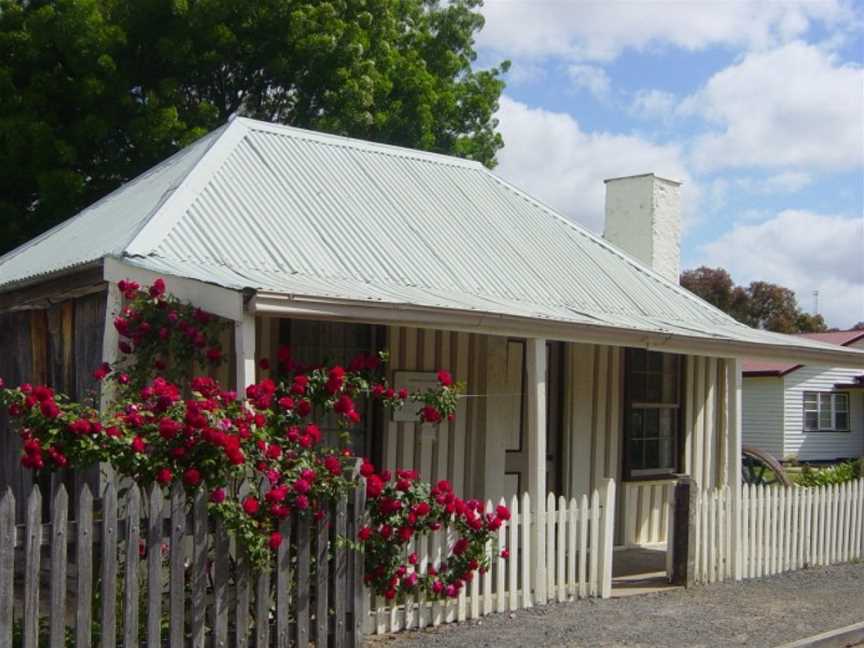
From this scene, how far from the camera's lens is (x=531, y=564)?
909 centimetres

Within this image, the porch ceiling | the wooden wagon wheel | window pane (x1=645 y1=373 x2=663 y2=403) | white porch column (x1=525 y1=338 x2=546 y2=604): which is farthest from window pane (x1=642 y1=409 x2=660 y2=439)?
white porch column (x1=525 y1=338 x2=546 y2=604)

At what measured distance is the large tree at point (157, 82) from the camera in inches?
758

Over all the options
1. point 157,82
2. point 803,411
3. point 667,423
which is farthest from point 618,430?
point 803,411

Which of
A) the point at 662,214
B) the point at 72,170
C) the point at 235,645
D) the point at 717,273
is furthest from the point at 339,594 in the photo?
the point at 717,273

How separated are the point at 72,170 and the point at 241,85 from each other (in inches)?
141

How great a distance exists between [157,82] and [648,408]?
12.1 m

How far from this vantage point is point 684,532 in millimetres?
Answer: 10289

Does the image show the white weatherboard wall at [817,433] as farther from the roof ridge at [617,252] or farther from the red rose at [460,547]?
the red rose at [460,547]

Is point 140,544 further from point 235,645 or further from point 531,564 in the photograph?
point 531,564

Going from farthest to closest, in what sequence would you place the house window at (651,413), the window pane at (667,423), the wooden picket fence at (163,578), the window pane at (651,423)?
the window pane at (667,423), the window pane at (651,423), the house window at (651,413), the wooden picket fence at (163,578)

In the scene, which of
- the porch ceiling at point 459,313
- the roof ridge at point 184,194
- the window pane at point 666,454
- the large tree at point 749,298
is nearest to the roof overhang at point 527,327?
the porch ceiling at point 459,313

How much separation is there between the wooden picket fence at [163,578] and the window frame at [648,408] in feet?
18.0

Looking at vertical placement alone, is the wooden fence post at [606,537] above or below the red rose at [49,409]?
below

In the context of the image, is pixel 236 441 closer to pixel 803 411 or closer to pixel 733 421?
pixel 733 421
